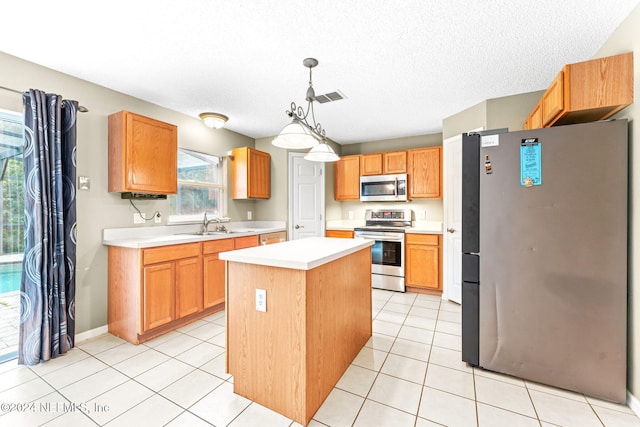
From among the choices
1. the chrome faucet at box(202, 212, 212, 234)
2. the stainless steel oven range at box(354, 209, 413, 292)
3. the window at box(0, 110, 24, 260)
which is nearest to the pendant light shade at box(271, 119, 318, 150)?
the chrome faucet at box(202, 212, 212, 234)

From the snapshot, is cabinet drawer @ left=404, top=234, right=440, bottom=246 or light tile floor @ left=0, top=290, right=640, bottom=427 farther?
cabinet drawer @ left=404, top=234, right=440, bottom=246

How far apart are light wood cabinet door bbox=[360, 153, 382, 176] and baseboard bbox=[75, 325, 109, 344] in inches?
155

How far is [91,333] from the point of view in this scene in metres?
2.61

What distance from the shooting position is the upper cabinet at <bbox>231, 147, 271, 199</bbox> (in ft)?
13.5

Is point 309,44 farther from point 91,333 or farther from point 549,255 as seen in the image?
point 91,333

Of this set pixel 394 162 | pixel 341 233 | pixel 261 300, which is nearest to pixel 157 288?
pixel 261 300

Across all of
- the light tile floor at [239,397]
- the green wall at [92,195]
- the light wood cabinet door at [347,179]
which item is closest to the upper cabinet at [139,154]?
the green wall at [92,195]

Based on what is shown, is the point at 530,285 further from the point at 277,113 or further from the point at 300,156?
the point at 300,156

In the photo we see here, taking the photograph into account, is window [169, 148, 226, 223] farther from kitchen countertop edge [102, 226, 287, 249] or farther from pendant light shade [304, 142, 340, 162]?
pendant light shade [304, 142, 340, 162]

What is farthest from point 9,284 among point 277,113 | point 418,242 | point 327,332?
point 418,242

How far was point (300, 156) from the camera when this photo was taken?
15.1 ft

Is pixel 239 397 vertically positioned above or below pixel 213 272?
below

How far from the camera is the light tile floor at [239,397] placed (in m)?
1.59

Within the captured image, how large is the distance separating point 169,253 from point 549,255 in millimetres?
3120
